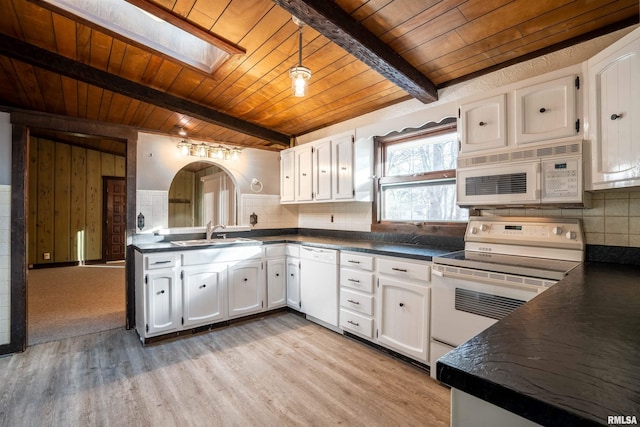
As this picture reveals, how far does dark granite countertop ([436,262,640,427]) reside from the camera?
44 centimetres

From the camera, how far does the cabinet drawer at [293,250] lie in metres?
3.28

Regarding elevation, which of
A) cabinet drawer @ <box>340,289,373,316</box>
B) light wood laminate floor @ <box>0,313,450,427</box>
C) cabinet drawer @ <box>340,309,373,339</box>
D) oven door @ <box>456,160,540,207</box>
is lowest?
light wood laminate floor @ <box>0,313,450,427</box>

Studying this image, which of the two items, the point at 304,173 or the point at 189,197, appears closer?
the point at 304,173

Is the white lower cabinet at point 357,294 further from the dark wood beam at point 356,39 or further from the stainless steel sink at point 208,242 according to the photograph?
the dark wood beam at point 356,39

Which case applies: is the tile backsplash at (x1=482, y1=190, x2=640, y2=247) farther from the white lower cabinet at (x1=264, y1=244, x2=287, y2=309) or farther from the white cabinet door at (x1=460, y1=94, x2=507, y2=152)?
the white lower cabinet at (x1=264, y1=244, x2=287, y2=309)

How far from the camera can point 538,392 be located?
46cm

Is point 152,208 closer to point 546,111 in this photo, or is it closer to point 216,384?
point 216,384

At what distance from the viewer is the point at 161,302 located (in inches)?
105

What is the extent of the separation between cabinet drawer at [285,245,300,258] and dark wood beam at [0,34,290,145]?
1548 mm

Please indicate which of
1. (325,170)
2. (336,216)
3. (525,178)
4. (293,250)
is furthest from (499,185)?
(293,250)

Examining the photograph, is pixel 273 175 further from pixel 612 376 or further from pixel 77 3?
pixel 612 376

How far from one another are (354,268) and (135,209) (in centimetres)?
234

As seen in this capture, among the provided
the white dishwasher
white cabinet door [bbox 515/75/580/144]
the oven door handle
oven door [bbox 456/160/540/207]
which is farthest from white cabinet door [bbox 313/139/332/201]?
white cabinet door [bbox 515/75/580/144]

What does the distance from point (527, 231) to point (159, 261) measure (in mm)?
2972
